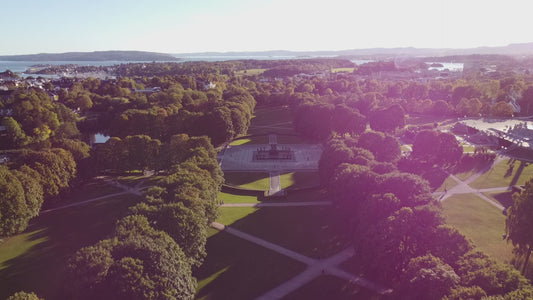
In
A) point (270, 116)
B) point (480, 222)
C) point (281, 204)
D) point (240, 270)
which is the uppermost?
point (270, 116)

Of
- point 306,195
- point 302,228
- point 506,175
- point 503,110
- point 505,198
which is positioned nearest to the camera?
point 302,228

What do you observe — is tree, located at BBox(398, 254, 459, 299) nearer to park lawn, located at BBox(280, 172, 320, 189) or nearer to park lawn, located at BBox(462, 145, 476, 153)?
park lawn, located at BBox(280, 172, 320, 189)

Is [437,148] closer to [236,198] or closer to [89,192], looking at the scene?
[236,198]

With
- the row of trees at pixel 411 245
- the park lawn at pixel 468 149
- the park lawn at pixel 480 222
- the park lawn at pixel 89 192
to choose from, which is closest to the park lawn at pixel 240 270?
the row of trees at pixel 411 245

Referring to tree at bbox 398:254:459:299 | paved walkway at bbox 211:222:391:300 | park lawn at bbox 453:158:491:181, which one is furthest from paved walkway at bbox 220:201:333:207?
park lawn at bbox 453:158:491:181

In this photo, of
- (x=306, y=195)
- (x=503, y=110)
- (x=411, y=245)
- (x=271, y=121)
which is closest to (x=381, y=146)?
(x=306, y=195)

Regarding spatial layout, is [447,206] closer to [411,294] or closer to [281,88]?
[411,294]

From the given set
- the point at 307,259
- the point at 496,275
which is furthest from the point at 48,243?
the point at 496,275
